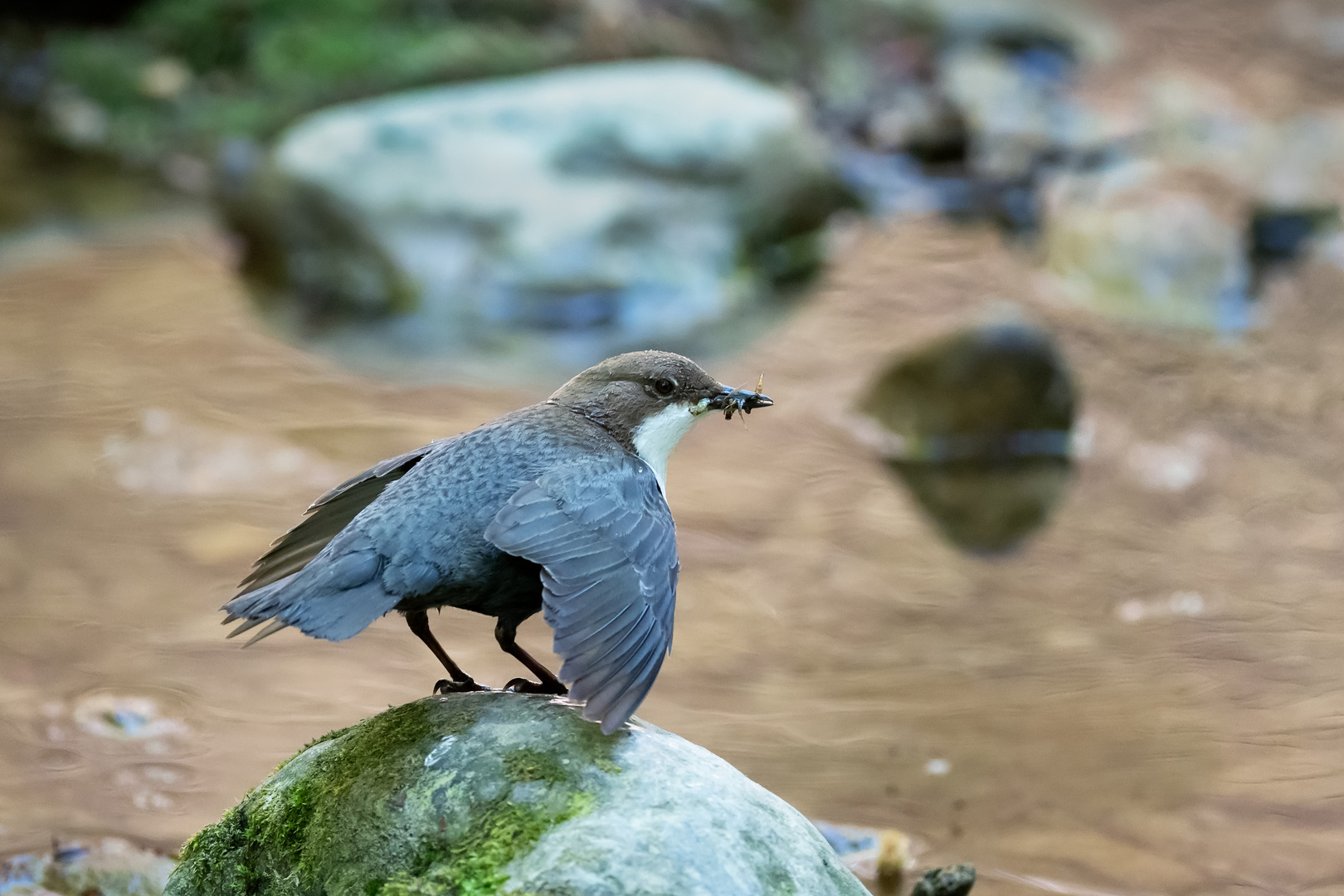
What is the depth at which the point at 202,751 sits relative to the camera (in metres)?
5.06

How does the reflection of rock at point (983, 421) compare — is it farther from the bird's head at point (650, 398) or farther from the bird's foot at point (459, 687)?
the bird's foot at point (459, 687)

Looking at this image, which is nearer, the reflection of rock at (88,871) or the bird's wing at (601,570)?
the bird's wing at (601,570)

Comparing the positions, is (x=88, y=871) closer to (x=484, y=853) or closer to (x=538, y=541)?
(x=484, y=853)

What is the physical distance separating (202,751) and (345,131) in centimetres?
493

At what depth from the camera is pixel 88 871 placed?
430 cm

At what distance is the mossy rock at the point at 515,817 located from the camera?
2.77 m

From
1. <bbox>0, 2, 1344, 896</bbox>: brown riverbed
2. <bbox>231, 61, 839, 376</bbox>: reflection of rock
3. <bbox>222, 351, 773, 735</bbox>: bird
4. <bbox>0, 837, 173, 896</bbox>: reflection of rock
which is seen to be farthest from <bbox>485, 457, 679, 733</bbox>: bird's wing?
<bbox>231, 61, 839, 376</bbox>: reflection of rock

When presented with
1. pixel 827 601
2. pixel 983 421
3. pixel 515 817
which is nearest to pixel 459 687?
pixel 515 817

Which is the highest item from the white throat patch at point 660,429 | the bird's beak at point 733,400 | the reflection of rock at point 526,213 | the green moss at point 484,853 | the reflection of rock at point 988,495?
the reflection of rock at point 526,213

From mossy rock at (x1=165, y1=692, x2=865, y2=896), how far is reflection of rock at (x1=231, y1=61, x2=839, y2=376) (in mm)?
5135

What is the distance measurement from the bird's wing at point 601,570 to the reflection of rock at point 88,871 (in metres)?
1.94

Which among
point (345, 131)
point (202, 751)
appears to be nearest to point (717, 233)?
point (345, 131)

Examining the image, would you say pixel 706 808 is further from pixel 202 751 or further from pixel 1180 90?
pixel 1180 90

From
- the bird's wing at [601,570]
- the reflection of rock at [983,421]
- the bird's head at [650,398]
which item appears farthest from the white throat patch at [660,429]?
the reflection of rock at [983,421]
